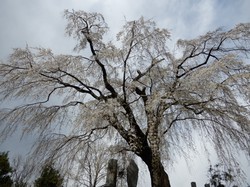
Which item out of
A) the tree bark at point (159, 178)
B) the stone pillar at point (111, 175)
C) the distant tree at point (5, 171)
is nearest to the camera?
the stone pillar at point (111, 175)

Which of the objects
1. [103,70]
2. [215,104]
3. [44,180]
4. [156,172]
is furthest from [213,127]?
[44,180]

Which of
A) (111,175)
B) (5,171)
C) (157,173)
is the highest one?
(5,171)

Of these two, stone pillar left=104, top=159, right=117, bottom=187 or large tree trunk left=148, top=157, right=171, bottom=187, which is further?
large tree trunk left=148, top=157, right=171, bottom=187

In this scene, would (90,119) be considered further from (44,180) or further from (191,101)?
(44,180)

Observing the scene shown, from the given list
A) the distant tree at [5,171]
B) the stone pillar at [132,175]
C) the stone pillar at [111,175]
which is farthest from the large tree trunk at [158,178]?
the distant tree at [5,171]

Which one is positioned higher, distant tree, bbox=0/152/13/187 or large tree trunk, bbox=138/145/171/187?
distant tree, bbox=0/152/13/187

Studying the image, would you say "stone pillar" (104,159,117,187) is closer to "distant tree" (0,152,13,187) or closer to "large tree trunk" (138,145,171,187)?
"large tree trunk" (138,145,171,187)

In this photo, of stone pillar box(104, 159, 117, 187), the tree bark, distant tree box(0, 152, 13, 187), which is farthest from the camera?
distant tree box(0, 152, 13, 187)

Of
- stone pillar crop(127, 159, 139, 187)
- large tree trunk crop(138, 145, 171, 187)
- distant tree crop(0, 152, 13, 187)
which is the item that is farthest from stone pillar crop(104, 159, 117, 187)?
distant tree crop(0, 152, 13, 187)

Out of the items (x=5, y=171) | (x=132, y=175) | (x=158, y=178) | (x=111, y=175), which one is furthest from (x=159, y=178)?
(x=5, y=171)

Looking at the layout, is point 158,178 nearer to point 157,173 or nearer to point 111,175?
point 157,173

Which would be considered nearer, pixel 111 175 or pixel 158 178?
pixel 111 175

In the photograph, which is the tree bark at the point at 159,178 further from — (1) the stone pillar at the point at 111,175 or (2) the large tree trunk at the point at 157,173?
(1) the stone pillar at the point at 111,175

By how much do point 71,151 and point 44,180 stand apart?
7.06m
